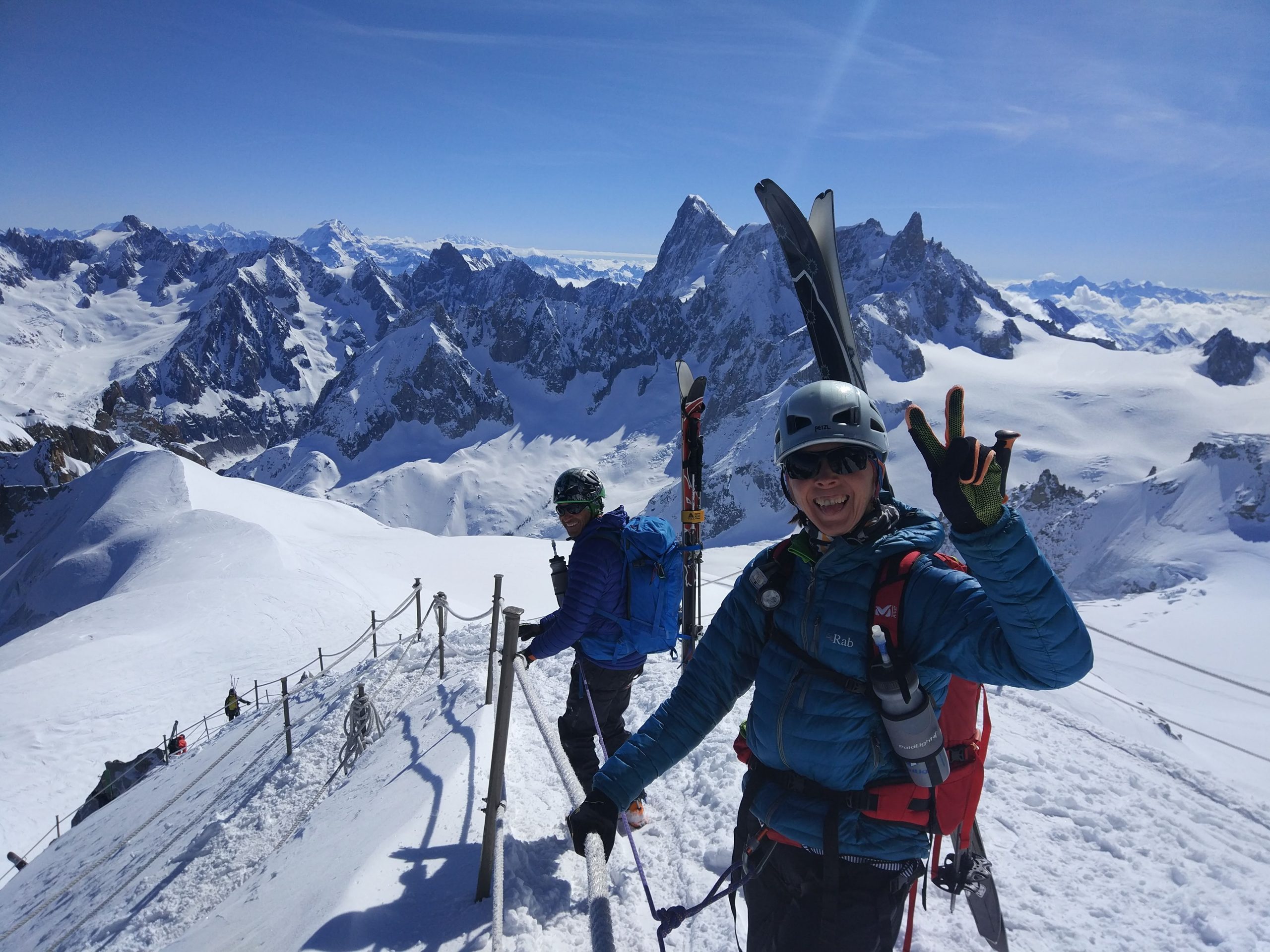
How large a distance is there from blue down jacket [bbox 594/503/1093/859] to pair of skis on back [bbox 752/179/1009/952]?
5135 mm

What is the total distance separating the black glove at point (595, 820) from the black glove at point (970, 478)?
2.11 metres

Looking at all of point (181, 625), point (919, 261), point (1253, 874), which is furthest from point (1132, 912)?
point (919, 261)

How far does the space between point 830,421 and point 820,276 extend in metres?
6.02

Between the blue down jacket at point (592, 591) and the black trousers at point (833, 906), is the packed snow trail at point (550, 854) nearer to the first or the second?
the blue down jacket at point (592, 591)

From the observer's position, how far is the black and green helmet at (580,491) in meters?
5.36

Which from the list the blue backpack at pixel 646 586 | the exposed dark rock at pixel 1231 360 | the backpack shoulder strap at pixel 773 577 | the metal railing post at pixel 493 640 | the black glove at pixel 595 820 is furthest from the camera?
the exposed dark rock at pixel 1231 360

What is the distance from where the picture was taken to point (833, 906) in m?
2.63

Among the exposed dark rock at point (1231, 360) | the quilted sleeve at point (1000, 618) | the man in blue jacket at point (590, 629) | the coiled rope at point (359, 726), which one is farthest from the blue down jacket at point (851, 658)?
the exposed dark rock at point (1231, 360)

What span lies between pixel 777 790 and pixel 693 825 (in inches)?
151

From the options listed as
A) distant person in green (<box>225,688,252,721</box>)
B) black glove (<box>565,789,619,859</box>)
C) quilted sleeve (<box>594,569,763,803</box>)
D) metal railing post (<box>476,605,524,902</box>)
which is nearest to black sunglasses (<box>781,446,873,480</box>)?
quilted sleeve (<box>594,569,763,803</box>)

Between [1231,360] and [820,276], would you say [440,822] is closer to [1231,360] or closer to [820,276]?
[820,276]

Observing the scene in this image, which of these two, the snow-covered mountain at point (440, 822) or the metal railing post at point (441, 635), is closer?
the snow-covered mountain at point (440, 822)

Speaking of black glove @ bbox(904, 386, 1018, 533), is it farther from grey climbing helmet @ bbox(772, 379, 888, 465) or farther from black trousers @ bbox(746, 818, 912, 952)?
black trousers @ bbox(746, 818, 912, 952)

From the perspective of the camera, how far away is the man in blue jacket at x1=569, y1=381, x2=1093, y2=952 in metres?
2.43
